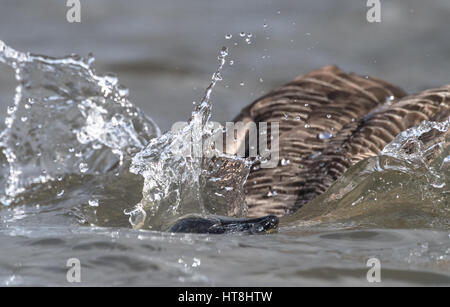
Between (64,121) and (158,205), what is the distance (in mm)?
1450

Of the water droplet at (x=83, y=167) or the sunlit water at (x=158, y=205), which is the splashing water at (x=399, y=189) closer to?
the sunlit water at (x=158, y=205)

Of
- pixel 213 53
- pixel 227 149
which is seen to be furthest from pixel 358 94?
pixel 213 53

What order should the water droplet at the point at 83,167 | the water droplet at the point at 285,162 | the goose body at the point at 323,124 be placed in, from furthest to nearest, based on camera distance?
the water droplet at the point at 83,167 → the water droplet at the point at 285,162 → the goose body at the point at 323,124

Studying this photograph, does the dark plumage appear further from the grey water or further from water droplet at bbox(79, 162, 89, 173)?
water droplet at bbox(79, 162, 89, 173)

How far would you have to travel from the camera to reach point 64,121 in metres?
3.92

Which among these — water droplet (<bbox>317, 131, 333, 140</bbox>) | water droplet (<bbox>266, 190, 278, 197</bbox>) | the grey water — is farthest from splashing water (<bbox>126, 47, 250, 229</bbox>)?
water droplet (<bbox>317, 131, 333, 140</bbox>)

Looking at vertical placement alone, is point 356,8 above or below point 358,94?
above

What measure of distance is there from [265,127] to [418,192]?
49.9 inches

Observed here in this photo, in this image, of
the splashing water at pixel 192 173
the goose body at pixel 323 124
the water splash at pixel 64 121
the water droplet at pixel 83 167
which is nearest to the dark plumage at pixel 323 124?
the goose body at pixel 323 124

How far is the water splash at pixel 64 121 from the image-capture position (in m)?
3.74

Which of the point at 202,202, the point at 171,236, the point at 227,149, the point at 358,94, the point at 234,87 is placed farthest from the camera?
the point at 234,87
